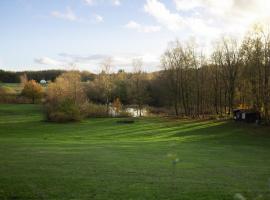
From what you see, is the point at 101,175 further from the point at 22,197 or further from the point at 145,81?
the point at 145,81

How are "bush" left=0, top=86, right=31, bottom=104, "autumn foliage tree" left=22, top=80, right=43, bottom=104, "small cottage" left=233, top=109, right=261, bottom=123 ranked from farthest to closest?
"autumn foliage tree" left=22, top=80, right=43, bottom=104 → "bush" left=0, top=86, right=31, bottom=104 → "small cottage" left=233, top=109, right=261, bottom=123

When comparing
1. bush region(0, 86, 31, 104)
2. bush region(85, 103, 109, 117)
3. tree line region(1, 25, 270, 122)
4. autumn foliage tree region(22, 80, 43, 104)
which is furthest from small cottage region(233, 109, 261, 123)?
bush region(0, 86, 31, 104)

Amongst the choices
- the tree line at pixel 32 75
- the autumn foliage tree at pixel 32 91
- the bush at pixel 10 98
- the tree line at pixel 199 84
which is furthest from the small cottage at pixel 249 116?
the tree line at pixel 32 75

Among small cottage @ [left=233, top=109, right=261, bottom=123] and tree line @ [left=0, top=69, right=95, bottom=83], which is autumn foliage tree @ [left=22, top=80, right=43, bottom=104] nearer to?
tree line @ [left=0, top=69, right=95, bottom=83]

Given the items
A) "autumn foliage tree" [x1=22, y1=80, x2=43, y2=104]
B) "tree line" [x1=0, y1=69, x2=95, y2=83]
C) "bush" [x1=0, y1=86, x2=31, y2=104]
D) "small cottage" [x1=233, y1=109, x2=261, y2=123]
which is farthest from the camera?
"tree line" [x1=0, y1=69, x2=95, y2=83]

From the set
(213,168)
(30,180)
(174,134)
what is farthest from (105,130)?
(30,180)

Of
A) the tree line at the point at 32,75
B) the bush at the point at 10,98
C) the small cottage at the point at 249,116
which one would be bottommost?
the small cottage at the point at 249,116

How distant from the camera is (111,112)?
65625 mm

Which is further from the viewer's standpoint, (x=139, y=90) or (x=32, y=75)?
(x=32, y=75)

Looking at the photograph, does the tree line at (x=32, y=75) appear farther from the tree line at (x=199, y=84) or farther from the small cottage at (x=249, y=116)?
the small cottage at (x=249, y=116)

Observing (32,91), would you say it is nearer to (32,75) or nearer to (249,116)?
(32,75)

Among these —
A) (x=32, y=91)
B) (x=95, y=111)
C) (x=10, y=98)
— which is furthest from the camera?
(x=32, y=91)

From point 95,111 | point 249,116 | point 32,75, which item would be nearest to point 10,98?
point 95,111

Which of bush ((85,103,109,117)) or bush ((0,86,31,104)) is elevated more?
bush ((0,86,31,104))
